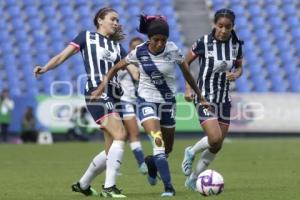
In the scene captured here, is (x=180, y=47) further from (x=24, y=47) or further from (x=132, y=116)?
(x=132, y=116)

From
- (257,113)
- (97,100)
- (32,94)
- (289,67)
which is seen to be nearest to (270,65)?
(289,67)

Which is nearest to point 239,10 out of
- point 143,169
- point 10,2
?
point 10,2

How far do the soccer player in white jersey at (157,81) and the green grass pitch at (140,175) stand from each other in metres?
0.64

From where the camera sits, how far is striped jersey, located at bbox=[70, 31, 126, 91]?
9805 millimetres

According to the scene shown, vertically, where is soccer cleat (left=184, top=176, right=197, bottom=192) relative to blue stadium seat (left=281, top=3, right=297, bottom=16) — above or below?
below

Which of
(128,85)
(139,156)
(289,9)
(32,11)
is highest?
(32,11)

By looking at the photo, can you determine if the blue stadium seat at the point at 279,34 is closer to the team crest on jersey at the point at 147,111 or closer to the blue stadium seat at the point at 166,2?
the blue stadium seat at the point at 166,2

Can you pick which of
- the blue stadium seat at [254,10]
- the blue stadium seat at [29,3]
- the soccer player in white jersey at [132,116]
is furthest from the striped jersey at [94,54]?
the blue stadium seat at [254,10]

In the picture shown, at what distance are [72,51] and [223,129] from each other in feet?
8.47

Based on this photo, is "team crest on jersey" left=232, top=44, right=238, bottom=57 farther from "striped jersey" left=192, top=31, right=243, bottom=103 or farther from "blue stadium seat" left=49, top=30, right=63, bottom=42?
"blue stadium seat" left=49, top=30, right=63, bottom=42

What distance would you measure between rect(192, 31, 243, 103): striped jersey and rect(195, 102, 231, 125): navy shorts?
7cm

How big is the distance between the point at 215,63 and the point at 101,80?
1.95m

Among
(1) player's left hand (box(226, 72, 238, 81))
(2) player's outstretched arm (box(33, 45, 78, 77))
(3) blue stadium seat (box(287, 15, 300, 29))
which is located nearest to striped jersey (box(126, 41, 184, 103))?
(2) player's outstretched arm (box(33, 45, 78, 77))

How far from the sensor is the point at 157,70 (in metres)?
9.85
